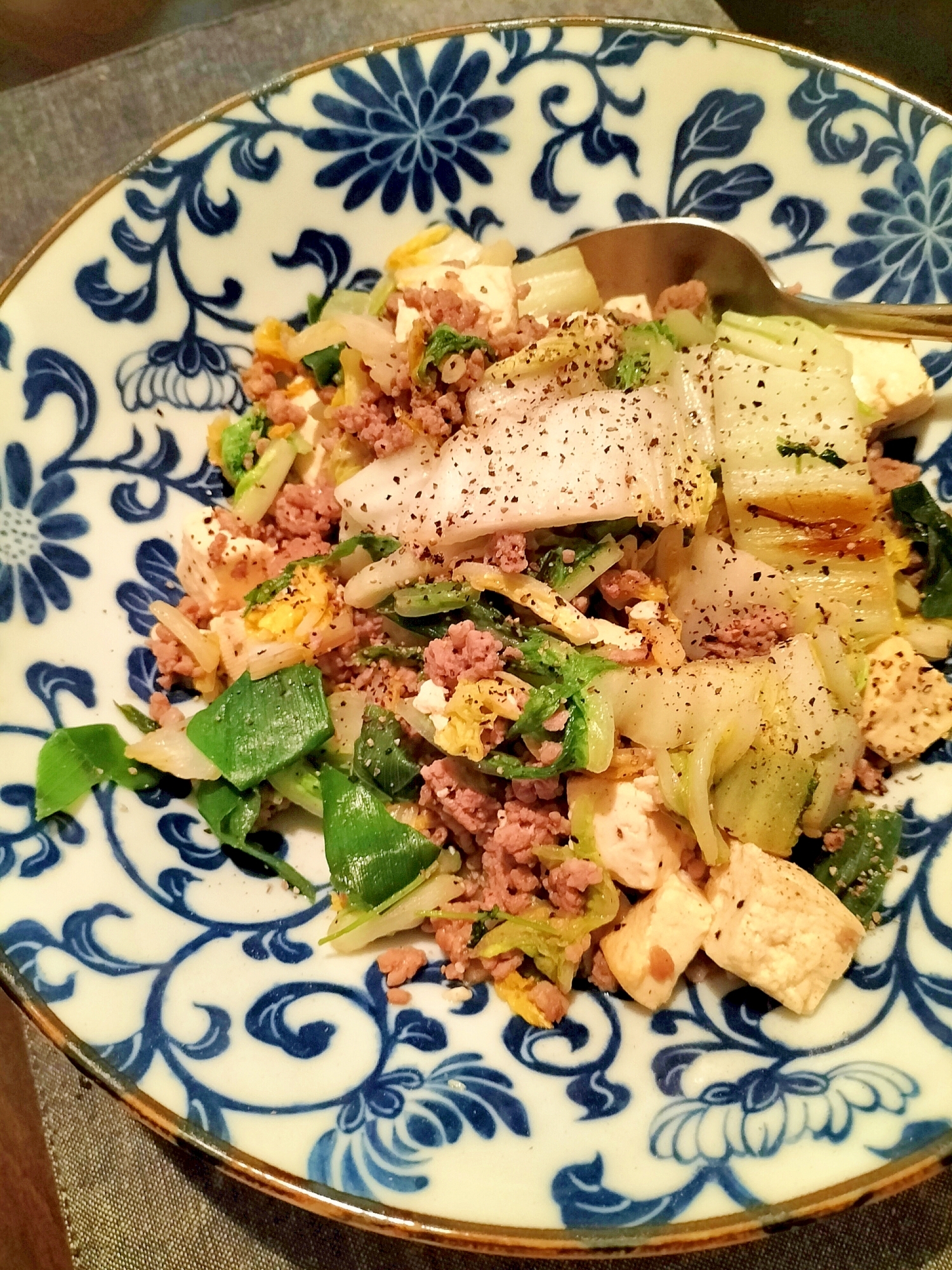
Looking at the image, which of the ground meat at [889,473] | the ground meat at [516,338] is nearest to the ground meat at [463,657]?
the ground meat at [516,338]

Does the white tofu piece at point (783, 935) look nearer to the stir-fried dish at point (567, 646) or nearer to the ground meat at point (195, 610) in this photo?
the stir-fried dish at point (567, 646)

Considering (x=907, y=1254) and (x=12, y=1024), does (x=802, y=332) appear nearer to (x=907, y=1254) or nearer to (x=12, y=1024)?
(x=907, y=1254)

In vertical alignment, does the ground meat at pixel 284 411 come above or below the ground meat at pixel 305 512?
above

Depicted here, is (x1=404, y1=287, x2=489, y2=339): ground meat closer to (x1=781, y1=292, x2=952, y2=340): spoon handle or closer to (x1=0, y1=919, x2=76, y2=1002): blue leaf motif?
(x1=781, y1=292, x2=952, y2=340): spoon handle

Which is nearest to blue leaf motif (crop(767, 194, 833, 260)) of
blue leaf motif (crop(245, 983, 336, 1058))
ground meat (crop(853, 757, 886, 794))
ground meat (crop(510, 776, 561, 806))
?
ground meat (crop(853, 757, 886, 794))

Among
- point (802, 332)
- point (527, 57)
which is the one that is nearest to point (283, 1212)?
point (802, 332)

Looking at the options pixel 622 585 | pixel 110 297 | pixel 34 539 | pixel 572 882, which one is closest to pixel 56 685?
pixel 34 539
